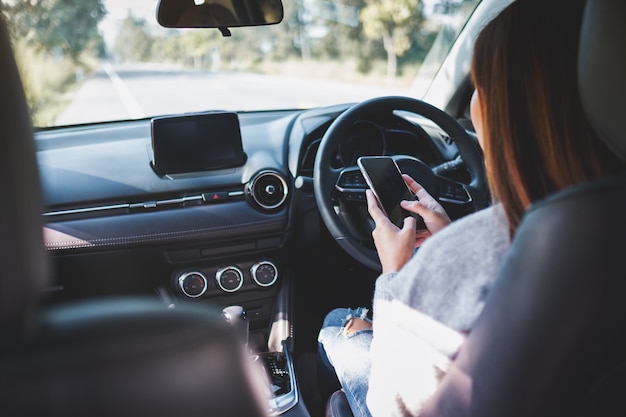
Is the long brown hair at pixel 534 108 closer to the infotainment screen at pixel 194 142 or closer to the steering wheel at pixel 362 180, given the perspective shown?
the steering wheel at pixel 362 180

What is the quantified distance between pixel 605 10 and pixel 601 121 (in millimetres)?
221

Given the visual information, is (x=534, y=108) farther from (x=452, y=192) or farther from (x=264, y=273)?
(x=264, y=273)

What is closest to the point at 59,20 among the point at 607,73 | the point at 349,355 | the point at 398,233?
the point at 349,355

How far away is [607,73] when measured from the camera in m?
1.26

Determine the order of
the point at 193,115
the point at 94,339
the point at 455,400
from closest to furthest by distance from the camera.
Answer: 1. the point at 94,339
2. the point at 455,400
3. the point at 193,115

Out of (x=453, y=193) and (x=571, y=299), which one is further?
(x=453, y=193)

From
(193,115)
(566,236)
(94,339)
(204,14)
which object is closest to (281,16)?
(204,14)

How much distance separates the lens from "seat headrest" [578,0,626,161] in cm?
126

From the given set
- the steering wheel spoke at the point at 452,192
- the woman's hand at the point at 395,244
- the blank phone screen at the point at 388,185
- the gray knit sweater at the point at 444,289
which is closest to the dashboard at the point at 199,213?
the steering wheel spoke at the point at 452,192

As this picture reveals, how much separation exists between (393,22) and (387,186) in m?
22.3

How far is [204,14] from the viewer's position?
2498mm

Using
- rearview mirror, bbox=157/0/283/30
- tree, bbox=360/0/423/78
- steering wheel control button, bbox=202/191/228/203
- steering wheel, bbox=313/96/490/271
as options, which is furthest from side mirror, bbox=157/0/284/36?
tree, bbox=360/0/423/78

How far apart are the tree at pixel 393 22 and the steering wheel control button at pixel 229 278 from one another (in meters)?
20.4

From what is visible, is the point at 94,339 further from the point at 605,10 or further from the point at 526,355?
the point at 605,10
